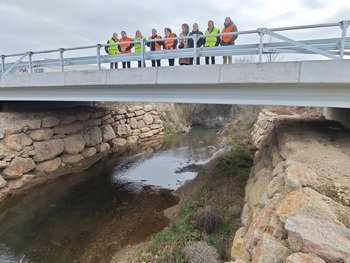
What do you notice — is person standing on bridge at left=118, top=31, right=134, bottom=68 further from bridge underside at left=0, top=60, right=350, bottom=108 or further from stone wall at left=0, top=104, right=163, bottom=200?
stone wall at left=0, top=104, right=163, bottom=200

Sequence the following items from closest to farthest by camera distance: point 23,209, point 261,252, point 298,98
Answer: point 261,252 → point 298,98 → point 23,209

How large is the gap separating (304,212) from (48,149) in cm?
1250

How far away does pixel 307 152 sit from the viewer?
6.11 meters

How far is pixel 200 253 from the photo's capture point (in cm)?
543

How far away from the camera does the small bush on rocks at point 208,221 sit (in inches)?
268

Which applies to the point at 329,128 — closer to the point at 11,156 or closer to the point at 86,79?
the point at 86,79

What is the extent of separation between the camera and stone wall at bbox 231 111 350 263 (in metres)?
3.16

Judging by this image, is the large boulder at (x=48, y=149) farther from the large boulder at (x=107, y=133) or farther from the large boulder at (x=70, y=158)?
the large boulder at (x=107, y=133)

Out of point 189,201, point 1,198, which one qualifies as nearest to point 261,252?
point 189,201

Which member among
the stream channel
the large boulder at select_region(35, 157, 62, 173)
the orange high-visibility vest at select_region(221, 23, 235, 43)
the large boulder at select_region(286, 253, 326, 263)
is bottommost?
the stream channel

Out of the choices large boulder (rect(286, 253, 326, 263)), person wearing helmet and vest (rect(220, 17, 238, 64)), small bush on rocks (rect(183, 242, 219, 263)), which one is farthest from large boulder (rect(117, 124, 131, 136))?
large boulder (rect(286, 253, 326, 263))

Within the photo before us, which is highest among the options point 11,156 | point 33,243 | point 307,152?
point 307,152

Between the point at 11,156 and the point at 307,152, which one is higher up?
the point at 307,152

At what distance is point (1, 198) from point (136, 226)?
231 inches
